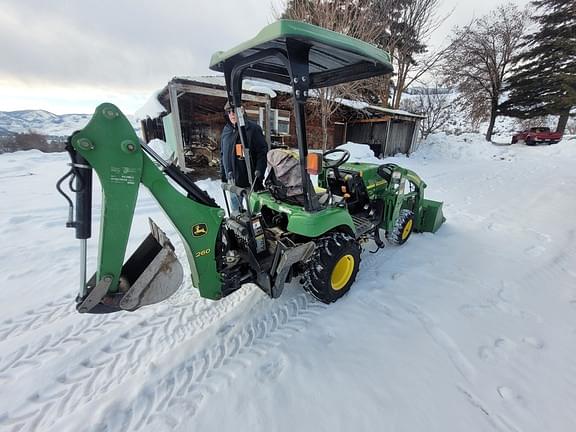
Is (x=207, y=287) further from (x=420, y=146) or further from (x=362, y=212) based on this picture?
(x=420, y=146)

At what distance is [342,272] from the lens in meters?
2.61

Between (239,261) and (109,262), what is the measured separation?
0.94 metres

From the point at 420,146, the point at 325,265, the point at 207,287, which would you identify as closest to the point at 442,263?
the point at 325,265

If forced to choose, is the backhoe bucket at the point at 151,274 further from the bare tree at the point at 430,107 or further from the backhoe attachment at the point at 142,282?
the bare tree at the point at 430,107

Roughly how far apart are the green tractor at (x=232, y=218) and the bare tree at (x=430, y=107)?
17425mm

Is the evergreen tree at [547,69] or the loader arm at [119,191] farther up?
the evergreen tree at [547,69]

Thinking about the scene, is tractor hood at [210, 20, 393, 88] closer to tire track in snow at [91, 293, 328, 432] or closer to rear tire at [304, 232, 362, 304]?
rear tire at [304, 232, 362, 304]

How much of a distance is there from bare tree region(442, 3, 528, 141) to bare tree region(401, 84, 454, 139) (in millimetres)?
1289

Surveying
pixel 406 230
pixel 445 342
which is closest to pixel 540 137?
pixel 406 230

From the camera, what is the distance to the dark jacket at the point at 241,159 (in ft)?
10.2

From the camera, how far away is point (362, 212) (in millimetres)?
3619

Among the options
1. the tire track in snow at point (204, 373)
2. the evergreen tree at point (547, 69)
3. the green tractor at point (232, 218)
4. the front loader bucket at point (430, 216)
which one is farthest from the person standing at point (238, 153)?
the evergreen tree at point (547, 69)

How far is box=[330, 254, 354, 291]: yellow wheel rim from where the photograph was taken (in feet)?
A: 8.36

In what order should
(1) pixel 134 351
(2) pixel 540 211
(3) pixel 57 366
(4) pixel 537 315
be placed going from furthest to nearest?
(2) pixel 540 211, (4) pixel 537 315, (1) pixel 134 351, (3) pixel 57 366
